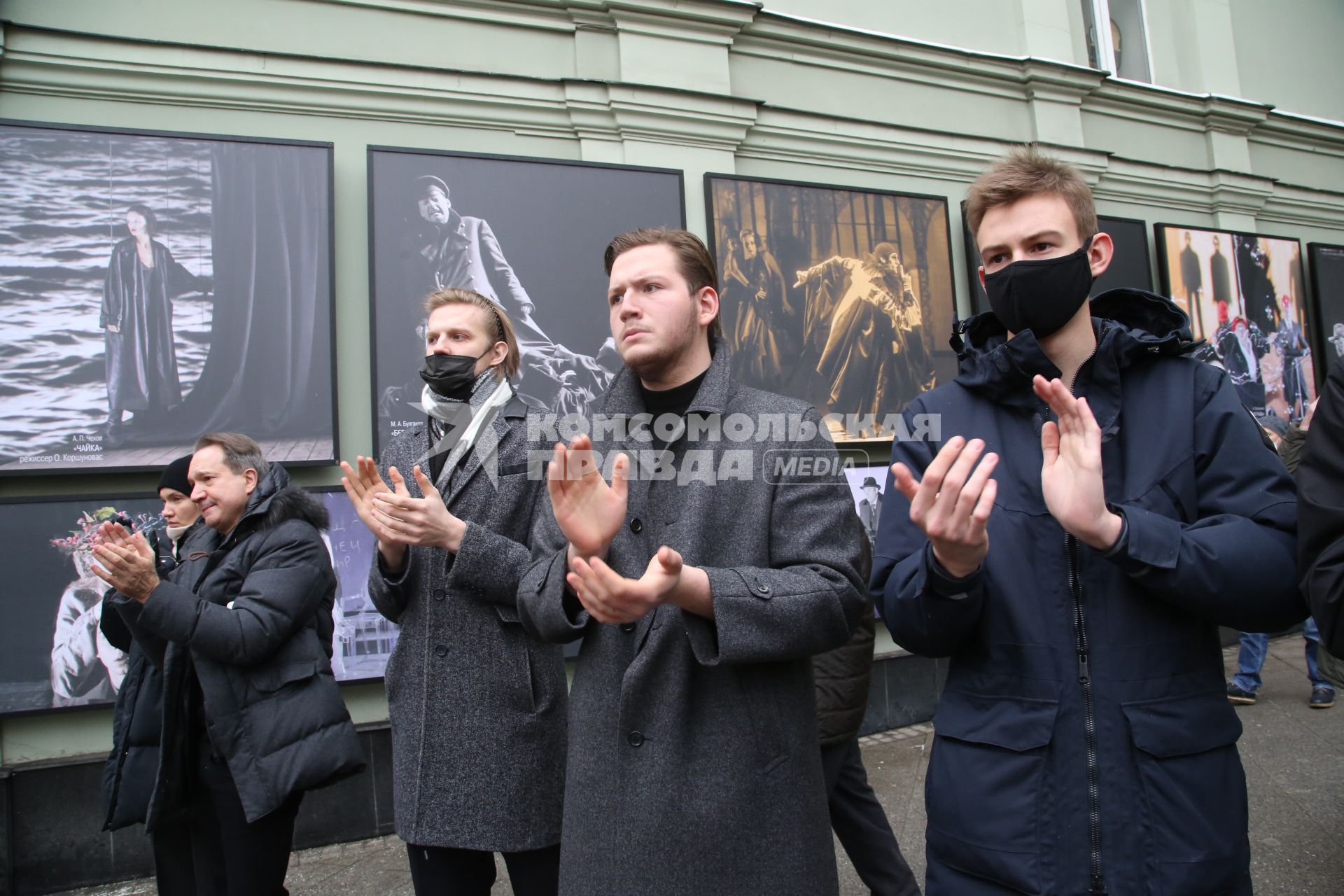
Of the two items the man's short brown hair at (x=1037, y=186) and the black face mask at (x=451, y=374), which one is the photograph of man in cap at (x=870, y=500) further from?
the man's short brown hair at (x=1037, y=186)

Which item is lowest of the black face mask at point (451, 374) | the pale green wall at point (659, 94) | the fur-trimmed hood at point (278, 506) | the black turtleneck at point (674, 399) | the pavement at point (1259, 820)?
the pavement at point (1259, 820)


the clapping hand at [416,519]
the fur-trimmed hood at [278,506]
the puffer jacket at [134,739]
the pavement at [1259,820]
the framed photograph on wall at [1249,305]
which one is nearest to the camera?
the clapping hand at [416,519]

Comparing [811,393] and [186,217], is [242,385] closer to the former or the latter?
[186,217]

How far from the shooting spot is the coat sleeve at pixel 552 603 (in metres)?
1.69

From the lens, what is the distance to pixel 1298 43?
810 cm

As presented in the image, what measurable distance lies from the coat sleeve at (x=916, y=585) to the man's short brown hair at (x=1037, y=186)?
46cm

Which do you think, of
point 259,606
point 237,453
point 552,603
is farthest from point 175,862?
point 552,603

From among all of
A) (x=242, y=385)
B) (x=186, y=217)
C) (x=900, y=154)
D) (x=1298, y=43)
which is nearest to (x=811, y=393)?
(x=900, y=154)

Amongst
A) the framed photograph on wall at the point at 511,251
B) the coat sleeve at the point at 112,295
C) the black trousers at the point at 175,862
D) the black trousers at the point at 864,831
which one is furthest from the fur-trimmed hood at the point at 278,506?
the black trousers at the point at 864,831

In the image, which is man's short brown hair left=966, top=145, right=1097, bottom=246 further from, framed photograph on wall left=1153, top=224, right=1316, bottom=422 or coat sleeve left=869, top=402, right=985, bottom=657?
framed photograph on wall left=1153, top=224, right=1316, bottom=422

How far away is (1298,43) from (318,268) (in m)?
9.25

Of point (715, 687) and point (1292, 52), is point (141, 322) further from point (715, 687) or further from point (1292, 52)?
point (1292, 52)

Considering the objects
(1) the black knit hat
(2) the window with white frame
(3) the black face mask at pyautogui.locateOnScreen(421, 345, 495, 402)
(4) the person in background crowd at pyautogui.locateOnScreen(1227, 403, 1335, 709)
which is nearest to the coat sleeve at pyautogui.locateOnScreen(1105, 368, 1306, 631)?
(3) the black face mask at pyautogui.locateOnScreen(421, 345, 495, 402)

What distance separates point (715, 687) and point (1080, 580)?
0.70 m
